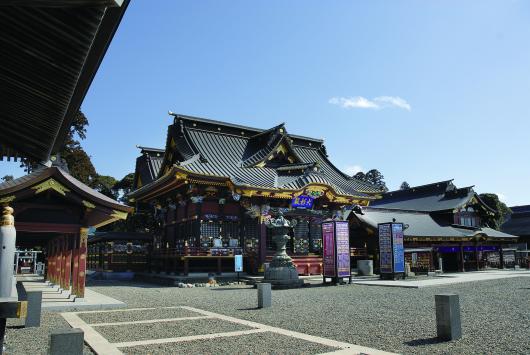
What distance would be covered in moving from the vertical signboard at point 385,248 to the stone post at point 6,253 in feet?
64.9

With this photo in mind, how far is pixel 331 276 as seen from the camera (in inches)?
774

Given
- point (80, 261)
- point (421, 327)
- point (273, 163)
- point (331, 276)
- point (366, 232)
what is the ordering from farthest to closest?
point (366, 232) < point (273, 163) < point (331, 276) < point (80, 261) < point (421, 327)

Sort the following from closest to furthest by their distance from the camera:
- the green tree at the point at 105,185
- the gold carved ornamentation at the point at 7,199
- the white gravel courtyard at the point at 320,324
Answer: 1. the white gravel courtyard at the point at 320,324
2. the gold carved ornamentation at the point at 7,199
3. the green tree at the point at 105,185

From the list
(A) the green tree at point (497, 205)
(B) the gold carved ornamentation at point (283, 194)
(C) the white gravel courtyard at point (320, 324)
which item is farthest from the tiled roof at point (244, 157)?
(A) the green tree at point (497, 205)

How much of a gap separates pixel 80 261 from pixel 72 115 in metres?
9.68

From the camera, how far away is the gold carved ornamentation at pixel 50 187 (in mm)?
11695

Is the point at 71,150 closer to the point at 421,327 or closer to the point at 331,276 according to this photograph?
the point at 331,276

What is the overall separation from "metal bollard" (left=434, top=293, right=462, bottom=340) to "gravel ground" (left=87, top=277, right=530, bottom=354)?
0.16m

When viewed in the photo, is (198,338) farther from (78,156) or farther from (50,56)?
(78,156)

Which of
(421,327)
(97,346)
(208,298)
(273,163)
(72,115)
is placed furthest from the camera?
(273,163)

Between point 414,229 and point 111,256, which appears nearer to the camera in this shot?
point 111,256

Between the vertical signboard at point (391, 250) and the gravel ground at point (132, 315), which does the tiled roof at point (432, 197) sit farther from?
the gravel ground at point (132, 315)

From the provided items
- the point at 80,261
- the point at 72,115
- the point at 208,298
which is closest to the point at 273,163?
the point at 208,298

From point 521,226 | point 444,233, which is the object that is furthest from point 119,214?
point 521,226
